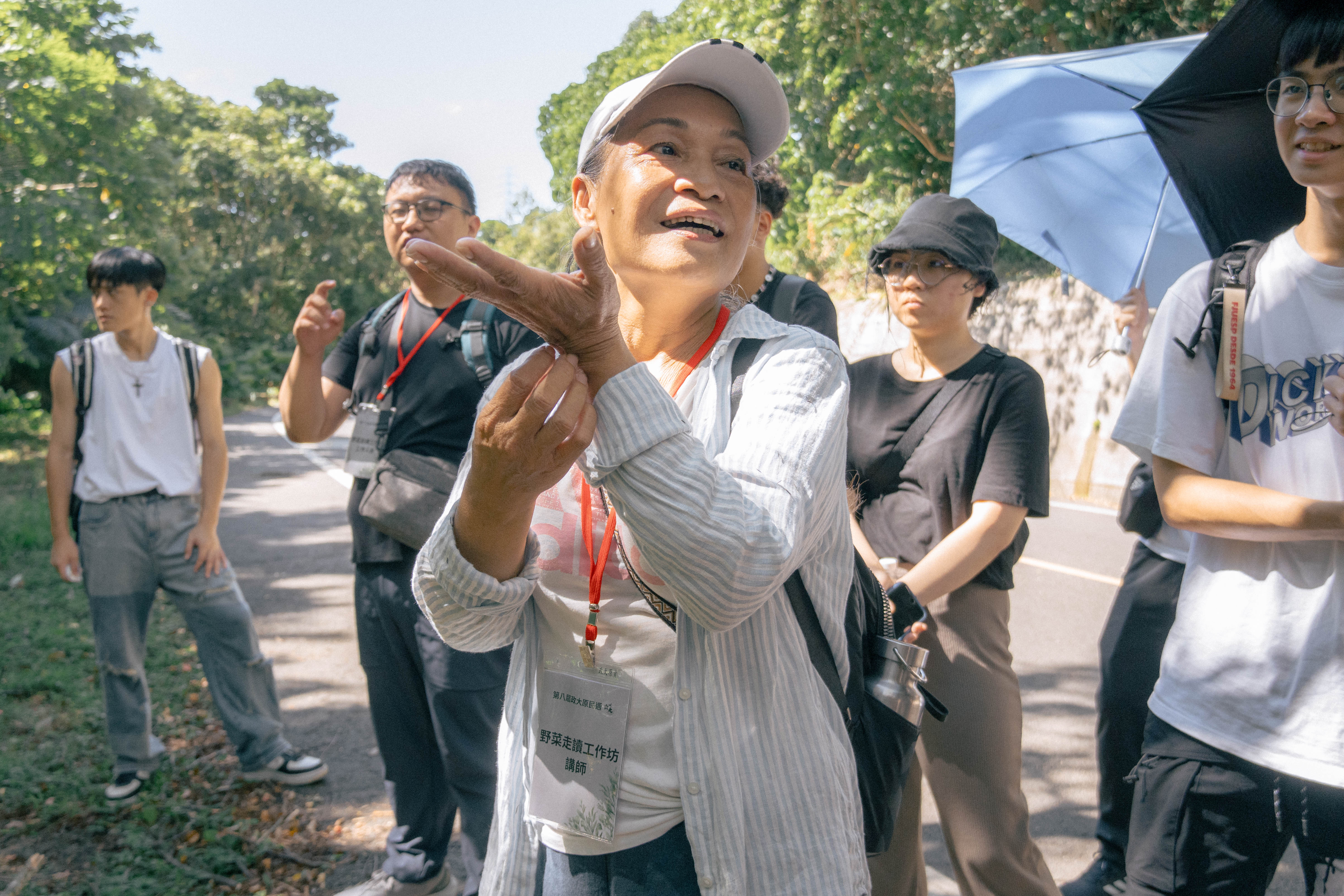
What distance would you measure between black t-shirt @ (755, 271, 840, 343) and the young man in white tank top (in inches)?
103

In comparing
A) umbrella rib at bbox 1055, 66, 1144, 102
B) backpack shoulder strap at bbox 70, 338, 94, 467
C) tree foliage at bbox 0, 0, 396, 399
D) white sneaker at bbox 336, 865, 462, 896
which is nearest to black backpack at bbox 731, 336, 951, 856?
white sneaker at bbox 336, 865, 462, 896

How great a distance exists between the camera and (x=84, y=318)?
15078 mm

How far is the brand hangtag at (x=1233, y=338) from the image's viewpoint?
1781 millimetres

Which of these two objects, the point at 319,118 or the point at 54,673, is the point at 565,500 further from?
the point at 319,118

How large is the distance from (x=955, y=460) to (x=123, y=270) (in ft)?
11.0

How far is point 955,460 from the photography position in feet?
8.05

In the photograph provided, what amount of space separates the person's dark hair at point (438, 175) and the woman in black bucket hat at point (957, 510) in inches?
55.0

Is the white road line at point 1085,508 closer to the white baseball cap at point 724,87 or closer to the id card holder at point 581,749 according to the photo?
the white baseball cap at point 724,87

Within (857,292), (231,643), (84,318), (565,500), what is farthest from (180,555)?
(857,292)

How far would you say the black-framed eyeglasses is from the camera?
10.1 feet

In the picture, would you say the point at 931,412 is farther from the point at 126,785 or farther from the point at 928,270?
the point at 126,785

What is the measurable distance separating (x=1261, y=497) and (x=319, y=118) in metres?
56.5

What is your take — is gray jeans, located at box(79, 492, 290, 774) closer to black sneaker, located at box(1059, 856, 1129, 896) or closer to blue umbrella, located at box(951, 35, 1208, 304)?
black sneaker, located at box(1059, 856, 1129, 896)

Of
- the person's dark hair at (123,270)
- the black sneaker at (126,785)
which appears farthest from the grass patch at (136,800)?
the person's dark hair at (123,270)
